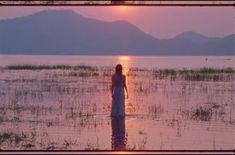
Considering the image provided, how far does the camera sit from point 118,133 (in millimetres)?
10219

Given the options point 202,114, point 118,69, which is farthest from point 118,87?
point 202,114

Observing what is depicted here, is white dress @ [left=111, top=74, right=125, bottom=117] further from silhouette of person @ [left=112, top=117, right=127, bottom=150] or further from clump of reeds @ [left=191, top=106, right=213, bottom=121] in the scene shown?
clump of reeds @ [left=191, top=106, right=213, bottom=121]

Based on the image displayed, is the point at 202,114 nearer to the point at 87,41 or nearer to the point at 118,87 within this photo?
the point at 118,87

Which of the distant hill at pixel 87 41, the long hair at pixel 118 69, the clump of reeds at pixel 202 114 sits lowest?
the clump of reeds at pixel 202 114

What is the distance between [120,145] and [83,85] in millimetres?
12743

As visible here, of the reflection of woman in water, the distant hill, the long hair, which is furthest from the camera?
the distant hill

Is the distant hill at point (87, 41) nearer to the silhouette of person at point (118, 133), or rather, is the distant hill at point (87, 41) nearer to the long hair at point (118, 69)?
the silhouette of person at point (118, 133)

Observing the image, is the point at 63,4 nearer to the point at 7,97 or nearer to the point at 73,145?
the point at 73,145

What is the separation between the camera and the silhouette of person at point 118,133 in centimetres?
929

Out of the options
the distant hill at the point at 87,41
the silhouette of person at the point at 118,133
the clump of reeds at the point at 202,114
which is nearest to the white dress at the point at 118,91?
the silhouette of person at the point at 118,133

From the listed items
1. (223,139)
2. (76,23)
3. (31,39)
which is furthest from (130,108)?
(76,23)

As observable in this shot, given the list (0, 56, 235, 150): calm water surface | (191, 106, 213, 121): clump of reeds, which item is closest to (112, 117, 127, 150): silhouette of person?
(0, 56, 235, 150): calm water surface

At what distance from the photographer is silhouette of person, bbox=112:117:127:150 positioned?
9289 mm

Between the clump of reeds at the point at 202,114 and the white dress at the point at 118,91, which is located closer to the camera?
the white dress at the point at 118,91
